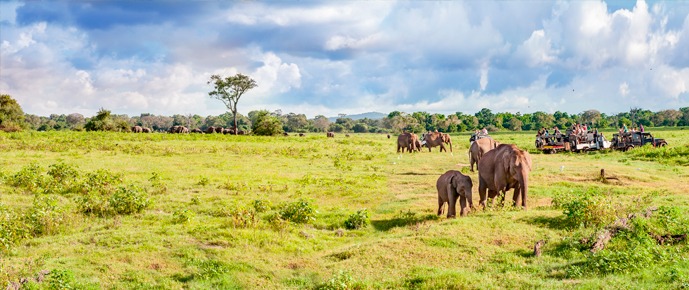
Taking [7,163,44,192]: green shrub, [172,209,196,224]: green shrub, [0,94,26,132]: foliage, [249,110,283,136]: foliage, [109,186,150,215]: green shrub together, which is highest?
[0,94,26,132]: foliage

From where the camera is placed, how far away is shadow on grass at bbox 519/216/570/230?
527 inches

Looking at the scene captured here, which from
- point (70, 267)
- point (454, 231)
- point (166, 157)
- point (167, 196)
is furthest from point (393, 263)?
point (166, 157)

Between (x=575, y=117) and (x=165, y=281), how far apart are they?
13826cm

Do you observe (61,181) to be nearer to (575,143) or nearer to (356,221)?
(356,221)

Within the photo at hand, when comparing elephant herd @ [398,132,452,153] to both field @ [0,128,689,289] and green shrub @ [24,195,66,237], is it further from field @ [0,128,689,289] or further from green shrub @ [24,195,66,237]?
green shrub @ [24,195,66,237]

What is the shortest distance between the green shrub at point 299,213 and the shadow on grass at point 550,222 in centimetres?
605

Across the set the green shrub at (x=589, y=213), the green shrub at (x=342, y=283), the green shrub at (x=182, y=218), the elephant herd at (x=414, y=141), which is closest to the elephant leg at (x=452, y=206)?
the green shrub at (x=589, y=213)

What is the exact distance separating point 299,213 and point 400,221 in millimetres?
3034

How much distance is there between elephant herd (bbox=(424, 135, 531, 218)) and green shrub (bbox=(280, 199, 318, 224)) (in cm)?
401

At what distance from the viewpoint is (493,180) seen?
57.7ft

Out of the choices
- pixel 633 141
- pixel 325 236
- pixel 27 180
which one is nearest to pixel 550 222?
pixel 325 236

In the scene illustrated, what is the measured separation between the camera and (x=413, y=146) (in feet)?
148

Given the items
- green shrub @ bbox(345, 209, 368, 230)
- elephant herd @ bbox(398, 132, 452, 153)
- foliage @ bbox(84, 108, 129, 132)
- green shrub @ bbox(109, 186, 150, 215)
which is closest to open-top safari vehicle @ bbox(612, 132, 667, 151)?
elephant herd @ bbox(398, 132, 452, 153)

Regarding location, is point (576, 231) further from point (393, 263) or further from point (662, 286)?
point (393, 263)
